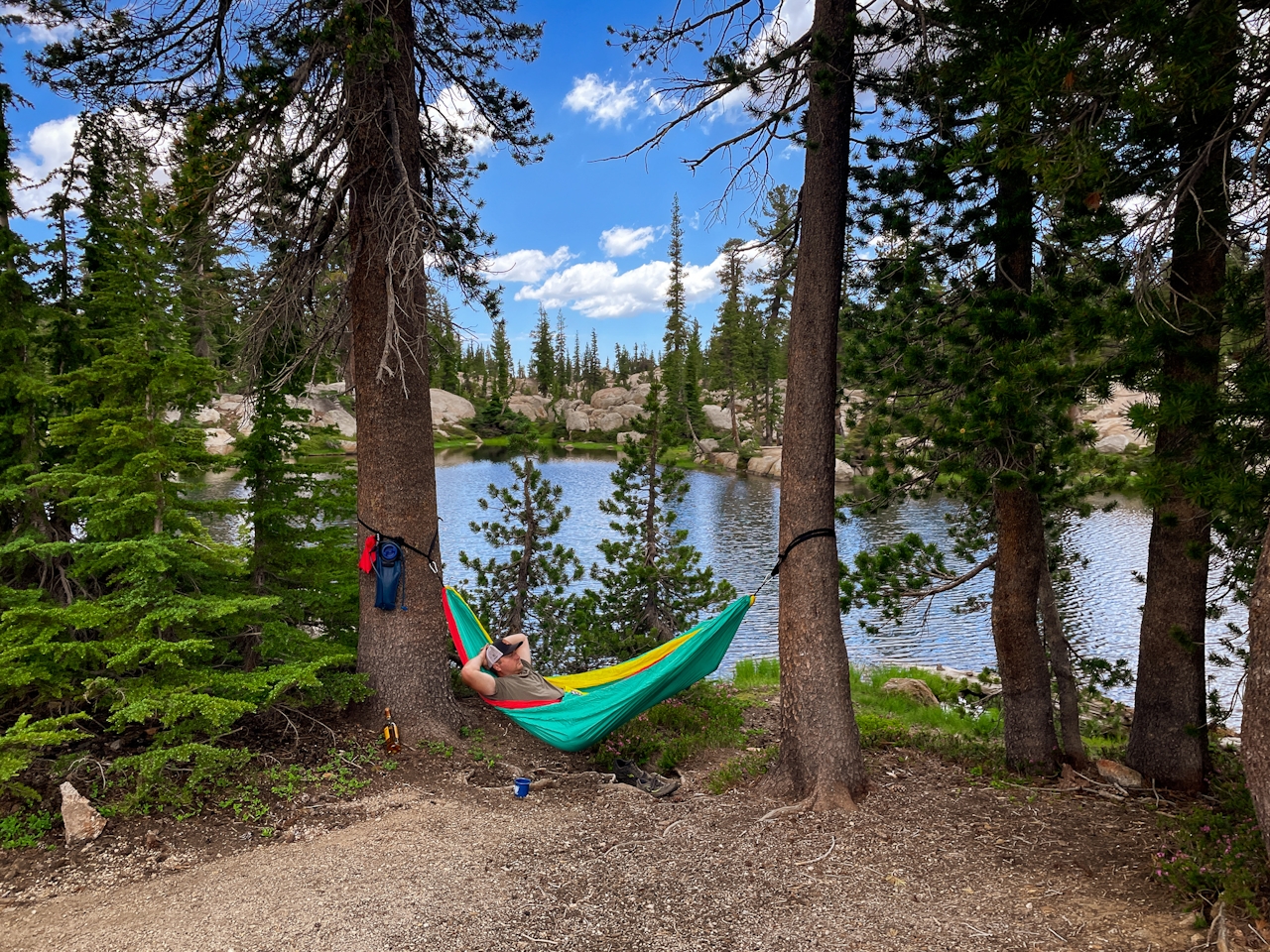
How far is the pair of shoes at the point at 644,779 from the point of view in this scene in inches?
154

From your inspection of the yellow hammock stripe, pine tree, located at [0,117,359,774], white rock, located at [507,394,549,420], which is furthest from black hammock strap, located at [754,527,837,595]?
white rock, located at [507,394,549,420]

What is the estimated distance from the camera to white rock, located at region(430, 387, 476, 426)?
37.6 meters

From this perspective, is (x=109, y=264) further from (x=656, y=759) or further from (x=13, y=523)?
(x=656, y=759)

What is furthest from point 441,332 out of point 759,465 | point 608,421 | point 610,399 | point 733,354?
point 610,399

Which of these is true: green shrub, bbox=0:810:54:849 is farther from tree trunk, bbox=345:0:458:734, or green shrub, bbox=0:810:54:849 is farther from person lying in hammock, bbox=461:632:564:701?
person lying in hammock, bbox=461:632:564:701

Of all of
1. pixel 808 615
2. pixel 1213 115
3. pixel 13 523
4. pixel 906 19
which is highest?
pixel 906 19

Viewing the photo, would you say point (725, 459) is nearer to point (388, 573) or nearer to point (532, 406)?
point (532, 406)

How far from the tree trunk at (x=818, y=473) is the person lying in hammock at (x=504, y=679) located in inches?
56.6

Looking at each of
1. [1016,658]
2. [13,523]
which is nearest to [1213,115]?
[1016,658]

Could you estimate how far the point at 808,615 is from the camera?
12.7 ft

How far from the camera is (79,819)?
3213 mm

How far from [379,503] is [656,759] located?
2.38 metres

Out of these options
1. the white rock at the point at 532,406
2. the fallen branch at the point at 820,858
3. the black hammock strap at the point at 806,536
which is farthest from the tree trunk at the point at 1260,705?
the white rock at the point at 532,406

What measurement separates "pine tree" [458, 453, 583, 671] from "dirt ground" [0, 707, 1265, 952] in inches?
97.8
